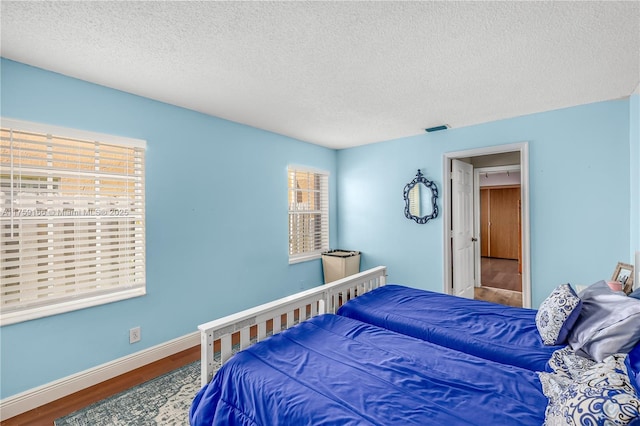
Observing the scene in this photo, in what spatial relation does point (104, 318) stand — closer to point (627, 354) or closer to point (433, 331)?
point (433, 331)

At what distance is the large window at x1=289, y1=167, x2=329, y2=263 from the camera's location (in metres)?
4.23

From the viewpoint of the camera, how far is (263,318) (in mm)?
1840

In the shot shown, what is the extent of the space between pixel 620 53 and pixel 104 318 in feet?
13.9

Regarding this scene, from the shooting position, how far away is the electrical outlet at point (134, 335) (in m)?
2.52

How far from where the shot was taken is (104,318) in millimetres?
2371

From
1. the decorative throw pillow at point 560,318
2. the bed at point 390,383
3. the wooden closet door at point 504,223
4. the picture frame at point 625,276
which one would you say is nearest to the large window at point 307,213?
the bed at point 390,383

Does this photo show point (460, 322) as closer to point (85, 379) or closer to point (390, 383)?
point (390, 383)

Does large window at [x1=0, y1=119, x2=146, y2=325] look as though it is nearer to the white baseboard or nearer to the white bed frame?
the white baseboard

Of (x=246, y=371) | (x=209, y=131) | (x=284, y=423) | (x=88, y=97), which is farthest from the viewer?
(x=209, y=131)

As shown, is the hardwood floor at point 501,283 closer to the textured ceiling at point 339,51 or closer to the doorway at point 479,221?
the doorway at point 479,221

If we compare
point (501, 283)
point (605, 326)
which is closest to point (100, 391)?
point (605, 326)

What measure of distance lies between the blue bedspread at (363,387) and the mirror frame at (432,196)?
2424 millimetres

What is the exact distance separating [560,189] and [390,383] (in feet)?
9.68

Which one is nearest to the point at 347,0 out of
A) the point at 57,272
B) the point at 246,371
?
the point at 246,371
